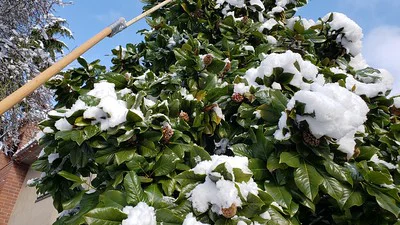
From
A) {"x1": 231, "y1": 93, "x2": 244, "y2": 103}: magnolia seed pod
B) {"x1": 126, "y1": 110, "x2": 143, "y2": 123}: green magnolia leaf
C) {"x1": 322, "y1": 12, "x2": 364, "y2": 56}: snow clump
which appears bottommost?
{"x1": 126, "y1": 110, "x2": 143, "y2": 123}: green magnolia leaf

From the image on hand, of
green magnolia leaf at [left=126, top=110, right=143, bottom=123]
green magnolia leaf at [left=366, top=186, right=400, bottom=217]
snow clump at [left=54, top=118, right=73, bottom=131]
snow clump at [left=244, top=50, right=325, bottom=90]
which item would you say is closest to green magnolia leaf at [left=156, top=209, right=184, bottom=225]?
green magnolia leaf at [left=126, top=110, right=143, bottom=123]

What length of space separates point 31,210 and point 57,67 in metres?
8.28

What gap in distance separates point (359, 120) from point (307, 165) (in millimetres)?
351

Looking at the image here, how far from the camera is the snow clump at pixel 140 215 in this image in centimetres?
167

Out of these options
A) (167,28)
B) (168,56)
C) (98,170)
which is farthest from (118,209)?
(167,28)

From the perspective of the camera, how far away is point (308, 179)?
76.2 inches

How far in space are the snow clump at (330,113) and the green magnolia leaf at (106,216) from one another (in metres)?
0.90

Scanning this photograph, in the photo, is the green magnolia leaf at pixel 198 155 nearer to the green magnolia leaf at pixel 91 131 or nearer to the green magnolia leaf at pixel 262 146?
the green magnolia leaf at pixel 262 146

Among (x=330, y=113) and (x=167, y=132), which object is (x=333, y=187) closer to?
(x=330, y=113)

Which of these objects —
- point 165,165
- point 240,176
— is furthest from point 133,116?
point 240,176

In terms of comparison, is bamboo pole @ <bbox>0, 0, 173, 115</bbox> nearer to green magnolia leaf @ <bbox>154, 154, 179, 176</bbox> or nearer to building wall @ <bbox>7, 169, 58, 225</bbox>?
green magnolia leaf @ <bbox>154, 154, 179, 176</bbox>

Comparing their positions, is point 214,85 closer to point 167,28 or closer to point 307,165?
point 307,165

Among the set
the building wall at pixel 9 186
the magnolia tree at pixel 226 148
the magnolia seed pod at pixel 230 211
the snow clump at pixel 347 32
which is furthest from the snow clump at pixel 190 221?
the building wall at pixel 9 186

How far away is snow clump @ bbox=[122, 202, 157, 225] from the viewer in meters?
1.67
